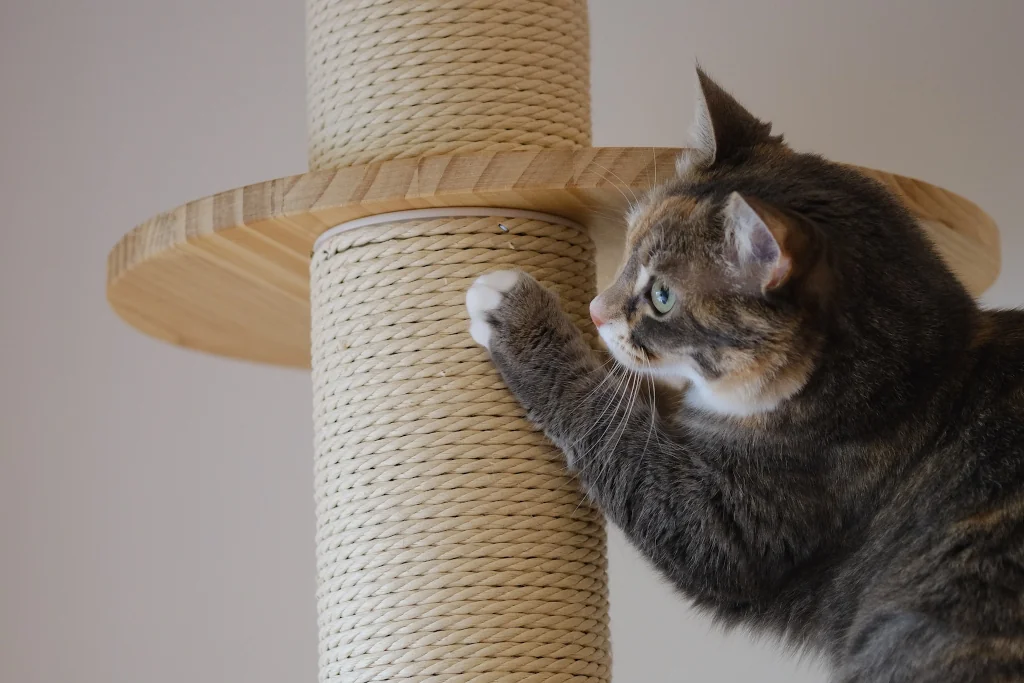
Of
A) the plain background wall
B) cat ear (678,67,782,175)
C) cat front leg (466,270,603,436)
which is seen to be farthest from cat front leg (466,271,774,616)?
the plain background wall

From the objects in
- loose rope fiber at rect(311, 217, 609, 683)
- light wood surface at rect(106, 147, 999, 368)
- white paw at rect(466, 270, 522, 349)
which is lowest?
loose rope fiber at rect(311, 217, 609, 683)

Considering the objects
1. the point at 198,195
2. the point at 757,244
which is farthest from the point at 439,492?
the point at 198,195

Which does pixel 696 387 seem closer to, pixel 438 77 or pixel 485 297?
pixel 485 297

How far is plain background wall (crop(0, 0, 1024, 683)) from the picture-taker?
1841mm

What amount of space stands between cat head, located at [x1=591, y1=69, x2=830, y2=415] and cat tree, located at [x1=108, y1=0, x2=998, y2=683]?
6 centimetres

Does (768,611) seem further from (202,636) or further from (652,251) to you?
(202,636)

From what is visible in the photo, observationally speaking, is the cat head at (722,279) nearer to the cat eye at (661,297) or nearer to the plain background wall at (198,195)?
Result: the cat eye at (661,297)

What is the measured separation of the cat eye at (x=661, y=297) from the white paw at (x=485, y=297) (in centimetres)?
15

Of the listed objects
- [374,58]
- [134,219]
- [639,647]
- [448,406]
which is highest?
[134,219]

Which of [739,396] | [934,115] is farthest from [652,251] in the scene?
[934,115]

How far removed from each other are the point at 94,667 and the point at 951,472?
61.6 inches

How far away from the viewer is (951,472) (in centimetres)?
99

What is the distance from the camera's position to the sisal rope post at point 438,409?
111 cm

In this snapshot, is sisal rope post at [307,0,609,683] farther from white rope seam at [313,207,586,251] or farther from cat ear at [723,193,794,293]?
cat ear at [723,193,794,293]
